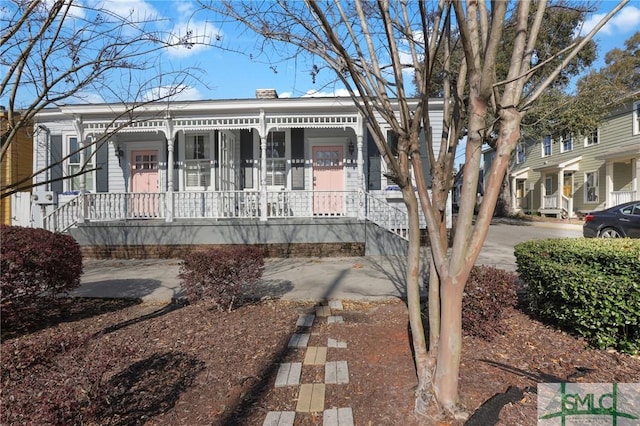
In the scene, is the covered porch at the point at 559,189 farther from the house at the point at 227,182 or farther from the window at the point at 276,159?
the window at the point at 276,159

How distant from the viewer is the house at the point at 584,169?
63.1 feet

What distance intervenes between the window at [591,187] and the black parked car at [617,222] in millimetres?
11597

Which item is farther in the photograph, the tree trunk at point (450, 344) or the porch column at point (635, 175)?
the porch column at point (635, 175)

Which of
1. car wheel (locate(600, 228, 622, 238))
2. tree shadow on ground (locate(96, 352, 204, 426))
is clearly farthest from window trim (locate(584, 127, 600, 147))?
tree shadow on ground (locate(96, 352, 204, 426))

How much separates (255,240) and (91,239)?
4661 millimetres

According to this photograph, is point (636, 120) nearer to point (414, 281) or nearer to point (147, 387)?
point (414, 281)

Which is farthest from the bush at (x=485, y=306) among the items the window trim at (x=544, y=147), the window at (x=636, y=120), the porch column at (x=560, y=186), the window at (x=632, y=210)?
the window trim at (x=544, y=147)

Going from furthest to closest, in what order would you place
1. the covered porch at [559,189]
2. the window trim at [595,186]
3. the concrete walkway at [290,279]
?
1. the covered porch at [559,189]
2. the window trim at [595,186]
3. the concrete walkway at [290,279]

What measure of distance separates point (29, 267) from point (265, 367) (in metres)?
3.13

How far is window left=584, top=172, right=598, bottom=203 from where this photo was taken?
21797 mm

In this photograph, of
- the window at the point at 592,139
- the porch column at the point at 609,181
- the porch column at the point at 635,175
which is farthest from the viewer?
the window at the point at 592,139

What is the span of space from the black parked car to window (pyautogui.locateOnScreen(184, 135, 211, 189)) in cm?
1274

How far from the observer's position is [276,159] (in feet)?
40.8

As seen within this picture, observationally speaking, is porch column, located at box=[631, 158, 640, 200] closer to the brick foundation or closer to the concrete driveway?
the concrete driveway
